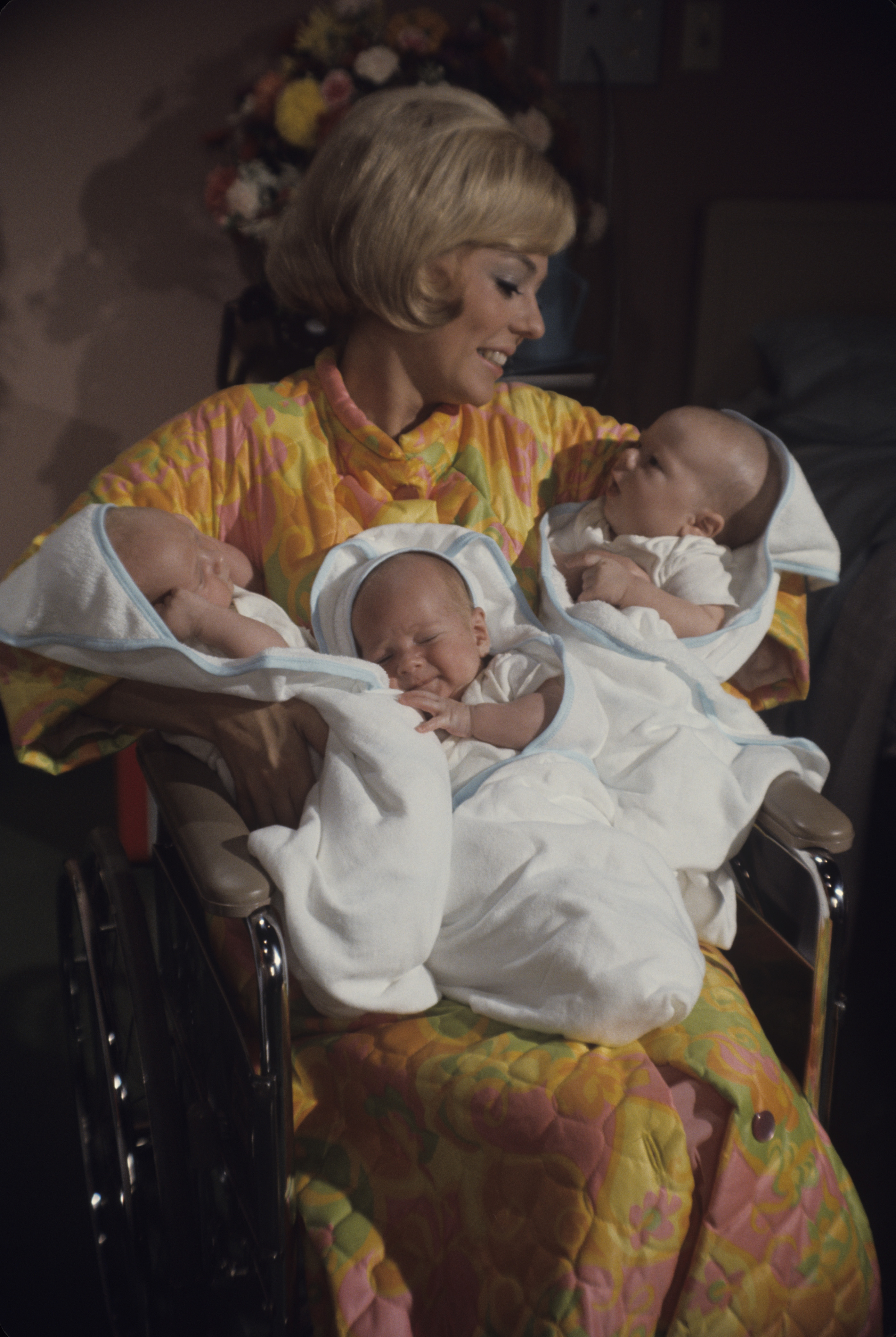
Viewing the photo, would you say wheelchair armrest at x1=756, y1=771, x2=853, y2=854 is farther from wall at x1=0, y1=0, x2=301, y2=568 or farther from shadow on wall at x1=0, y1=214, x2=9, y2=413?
shadow on wall at x1=0, y1=214, x2=9, y2=413

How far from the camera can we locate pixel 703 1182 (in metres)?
0.91

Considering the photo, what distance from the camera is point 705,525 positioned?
57.9 inches

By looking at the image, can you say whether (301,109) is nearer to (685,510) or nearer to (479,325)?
(479,325)

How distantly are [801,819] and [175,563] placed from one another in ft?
2.42

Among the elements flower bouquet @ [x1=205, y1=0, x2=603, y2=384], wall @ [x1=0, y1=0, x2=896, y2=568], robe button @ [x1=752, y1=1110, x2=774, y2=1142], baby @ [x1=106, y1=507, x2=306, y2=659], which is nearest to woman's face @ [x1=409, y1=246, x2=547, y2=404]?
baby @ [x1=106, y1=507, x2=306, y2=659]

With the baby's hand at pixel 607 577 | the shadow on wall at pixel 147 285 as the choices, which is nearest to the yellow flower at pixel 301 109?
the shadow on wall at pixel 147 285

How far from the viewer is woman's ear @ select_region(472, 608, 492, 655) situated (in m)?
1.28

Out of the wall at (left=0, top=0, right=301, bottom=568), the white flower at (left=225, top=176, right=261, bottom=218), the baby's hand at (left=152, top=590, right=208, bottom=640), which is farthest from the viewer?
the wall at (left=0, top=0, right=301, bottom=568)

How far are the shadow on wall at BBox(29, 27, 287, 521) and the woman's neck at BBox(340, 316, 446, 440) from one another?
1.34 m

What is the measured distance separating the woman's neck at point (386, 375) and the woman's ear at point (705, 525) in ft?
1.35

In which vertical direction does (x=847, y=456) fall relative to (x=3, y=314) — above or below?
below

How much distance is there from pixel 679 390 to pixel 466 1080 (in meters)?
2.32

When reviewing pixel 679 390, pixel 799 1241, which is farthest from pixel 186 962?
pixel 679 390

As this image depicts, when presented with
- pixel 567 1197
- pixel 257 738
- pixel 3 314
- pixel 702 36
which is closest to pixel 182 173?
pixel 3 314
